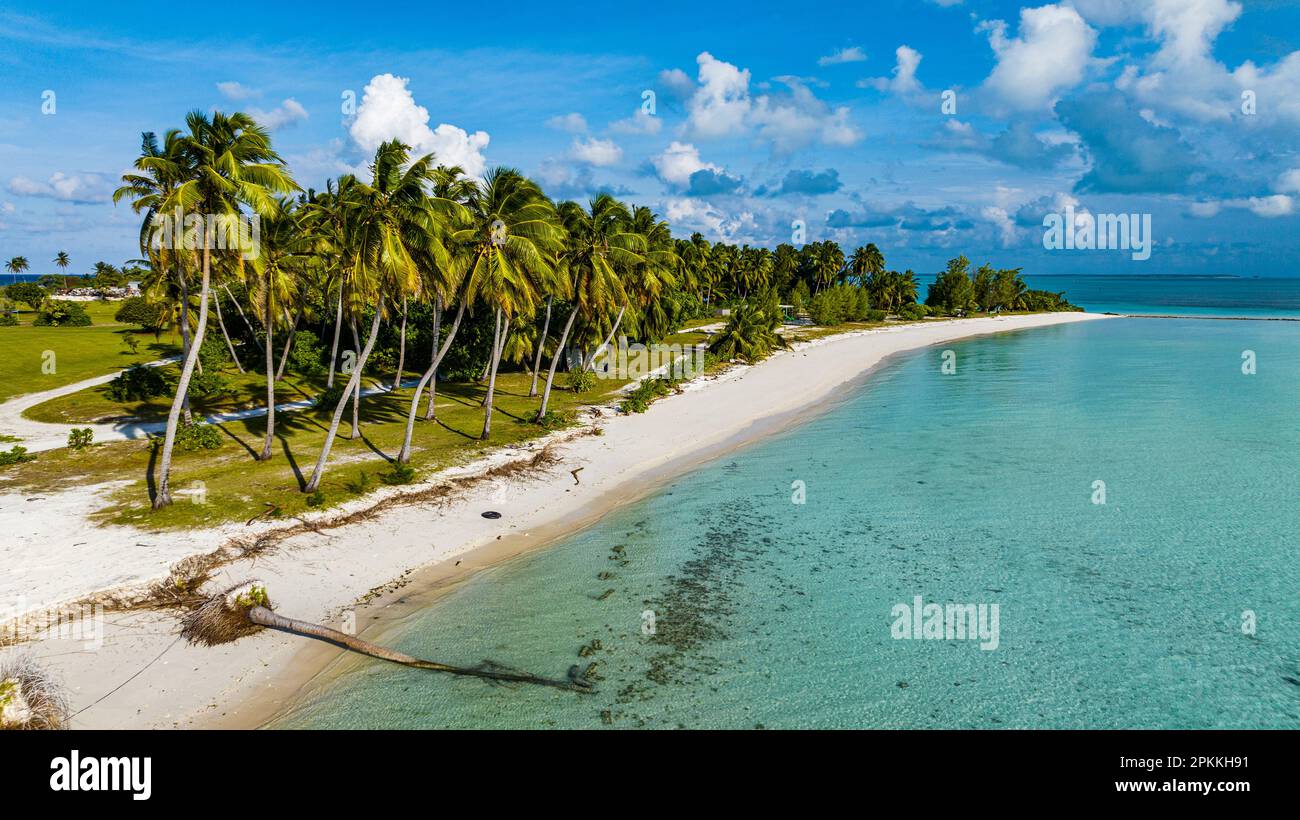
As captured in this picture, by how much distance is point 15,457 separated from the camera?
21.7 m

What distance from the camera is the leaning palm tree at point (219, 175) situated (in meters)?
16.3

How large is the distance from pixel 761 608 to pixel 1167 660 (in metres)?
8.66

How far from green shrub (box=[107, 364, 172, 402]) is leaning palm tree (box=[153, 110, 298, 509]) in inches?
732

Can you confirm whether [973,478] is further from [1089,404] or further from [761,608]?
[1089,404]

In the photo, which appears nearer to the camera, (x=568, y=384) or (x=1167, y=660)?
(x=1167, y=660)

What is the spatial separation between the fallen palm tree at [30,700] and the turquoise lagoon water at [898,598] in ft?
11.2

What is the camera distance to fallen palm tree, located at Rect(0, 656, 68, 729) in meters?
9.52

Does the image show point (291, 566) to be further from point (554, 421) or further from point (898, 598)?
point (554, 421)

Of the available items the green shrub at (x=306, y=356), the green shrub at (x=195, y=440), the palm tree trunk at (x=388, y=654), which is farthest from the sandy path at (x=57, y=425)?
the palm tree trunk at (x=388, y=654)

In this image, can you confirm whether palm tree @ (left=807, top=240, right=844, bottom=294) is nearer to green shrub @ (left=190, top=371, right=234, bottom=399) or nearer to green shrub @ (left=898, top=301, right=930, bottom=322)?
green shrub @ (left=898, top=301, right=930, bottom=322)

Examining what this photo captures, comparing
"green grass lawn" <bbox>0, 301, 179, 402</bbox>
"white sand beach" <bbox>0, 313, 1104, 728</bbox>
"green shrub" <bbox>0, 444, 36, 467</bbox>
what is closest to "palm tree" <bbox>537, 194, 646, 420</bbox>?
"white sand beach" <bbox>0, 313, 1104, 728</bbox>

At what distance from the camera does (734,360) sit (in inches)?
2229
